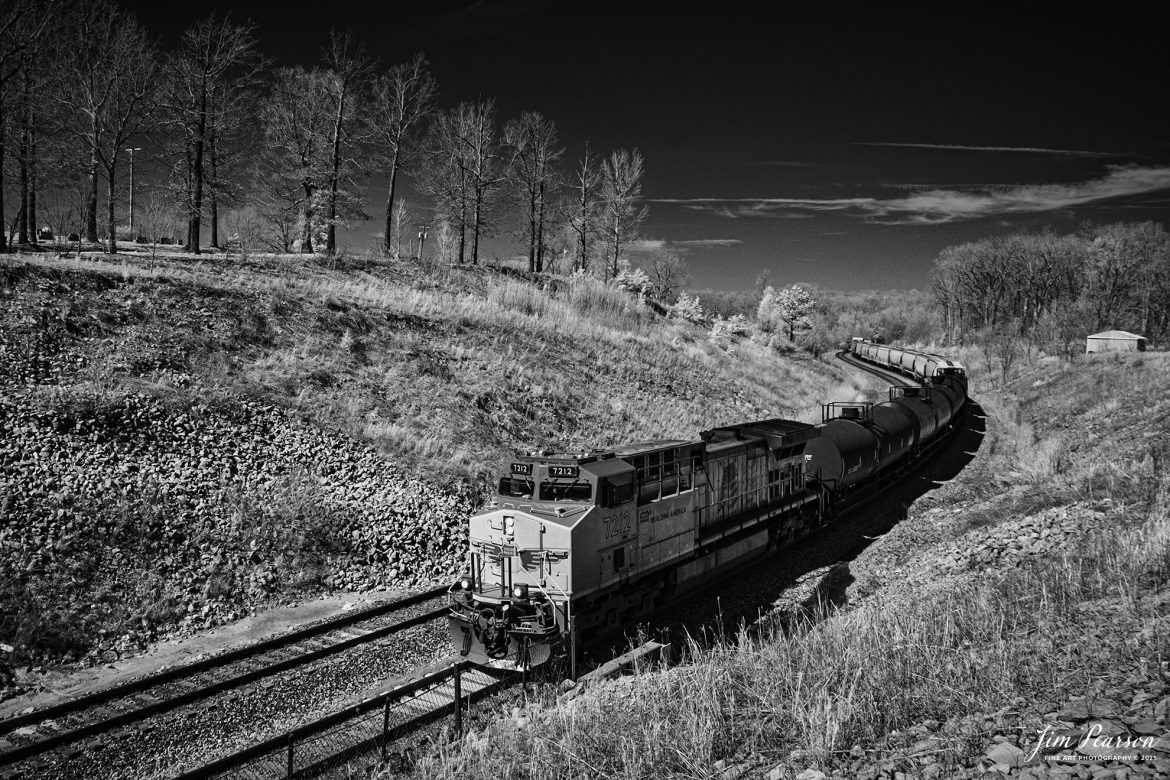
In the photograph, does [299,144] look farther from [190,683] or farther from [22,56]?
[190,683]

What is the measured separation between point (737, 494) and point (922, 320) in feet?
422

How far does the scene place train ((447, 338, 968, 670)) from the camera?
10.5 metres

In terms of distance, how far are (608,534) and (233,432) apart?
10.9 m

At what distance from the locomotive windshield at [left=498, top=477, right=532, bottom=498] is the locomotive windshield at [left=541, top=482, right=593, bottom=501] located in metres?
0.41

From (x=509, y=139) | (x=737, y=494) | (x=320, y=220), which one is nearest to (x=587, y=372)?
(x=737, y=494)

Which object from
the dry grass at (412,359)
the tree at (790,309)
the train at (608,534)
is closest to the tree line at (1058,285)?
the tree at (790,309)

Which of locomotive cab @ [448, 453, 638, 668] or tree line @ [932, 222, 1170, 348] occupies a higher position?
tree line @ [932, 222, 1170, 348]

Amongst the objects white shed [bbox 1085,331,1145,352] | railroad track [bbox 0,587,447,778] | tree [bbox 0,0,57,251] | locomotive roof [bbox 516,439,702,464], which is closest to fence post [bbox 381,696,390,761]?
railroad track [bbox 0,587,447,778]

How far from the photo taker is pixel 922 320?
125750 millimetres

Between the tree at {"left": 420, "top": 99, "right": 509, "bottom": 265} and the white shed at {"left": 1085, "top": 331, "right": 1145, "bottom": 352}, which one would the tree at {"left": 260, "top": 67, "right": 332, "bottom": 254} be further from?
the white shed at {"left": 1085, "top": 331, "right": 1145, "bottom": 352}

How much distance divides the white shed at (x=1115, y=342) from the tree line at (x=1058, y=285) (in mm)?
1989

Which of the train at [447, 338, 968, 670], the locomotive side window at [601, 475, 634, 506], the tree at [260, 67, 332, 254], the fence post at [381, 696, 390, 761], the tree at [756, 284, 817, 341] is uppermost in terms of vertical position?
the tree at [260, 67, 332, 254]

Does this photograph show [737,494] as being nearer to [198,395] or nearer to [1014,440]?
[198,395]

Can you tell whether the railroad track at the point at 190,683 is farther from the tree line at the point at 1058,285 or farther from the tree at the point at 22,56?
the tree line at the point at 1058,285
